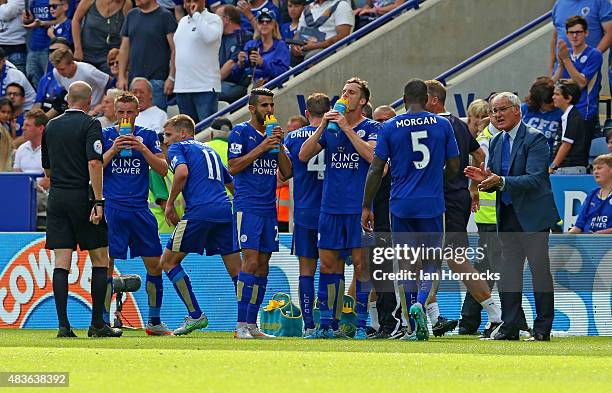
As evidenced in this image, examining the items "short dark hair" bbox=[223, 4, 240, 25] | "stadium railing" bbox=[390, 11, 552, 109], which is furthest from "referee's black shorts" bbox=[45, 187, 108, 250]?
"short dark hair" bbox=[223, 4, 240, 25]

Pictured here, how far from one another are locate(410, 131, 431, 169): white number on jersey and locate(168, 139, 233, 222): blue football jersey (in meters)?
2.32

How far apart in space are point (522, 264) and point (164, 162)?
393 cm

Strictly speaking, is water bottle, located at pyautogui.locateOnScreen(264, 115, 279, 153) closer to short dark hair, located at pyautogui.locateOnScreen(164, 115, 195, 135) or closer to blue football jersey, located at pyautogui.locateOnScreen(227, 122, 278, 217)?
blue football jersey, located at pyautogui.locateOnScreen(227, 122, 278, 217)

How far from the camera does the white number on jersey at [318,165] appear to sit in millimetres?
14320

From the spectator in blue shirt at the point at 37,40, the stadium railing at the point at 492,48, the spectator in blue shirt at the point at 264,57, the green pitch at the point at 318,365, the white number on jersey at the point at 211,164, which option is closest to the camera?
the green pitch at the point at 318,365

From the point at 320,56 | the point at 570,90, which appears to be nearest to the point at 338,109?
the point at 570,90

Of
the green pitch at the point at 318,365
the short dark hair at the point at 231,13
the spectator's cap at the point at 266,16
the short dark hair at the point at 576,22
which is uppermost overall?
the short dark hair at the point at 231,13

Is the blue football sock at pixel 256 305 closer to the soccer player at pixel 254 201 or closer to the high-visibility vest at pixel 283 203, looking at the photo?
the soccer player at pixel 254 201

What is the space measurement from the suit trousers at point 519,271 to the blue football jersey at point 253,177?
2356 mm

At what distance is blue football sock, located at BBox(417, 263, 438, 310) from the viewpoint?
519 inches

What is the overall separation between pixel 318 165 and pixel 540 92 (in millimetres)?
3396

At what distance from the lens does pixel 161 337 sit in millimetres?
14359

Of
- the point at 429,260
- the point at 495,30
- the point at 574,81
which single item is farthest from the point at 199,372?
the point at 495,30

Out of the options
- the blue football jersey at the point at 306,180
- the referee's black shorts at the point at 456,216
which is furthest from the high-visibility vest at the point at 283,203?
the referee's black shorts at the point at 456,216
